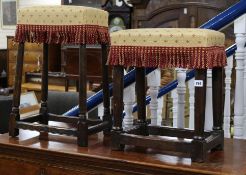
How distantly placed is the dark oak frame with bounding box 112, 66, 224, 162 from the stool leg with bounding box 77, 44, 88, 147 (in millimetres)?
165

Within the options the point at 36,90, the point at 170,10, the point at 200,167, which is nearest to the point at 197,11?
the point at 170,10

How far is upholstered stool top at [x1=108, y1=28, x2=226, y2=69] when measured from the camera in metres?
1.92

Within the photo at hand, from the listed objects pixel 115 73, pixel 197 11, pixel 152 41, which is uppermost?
pixel 197 11

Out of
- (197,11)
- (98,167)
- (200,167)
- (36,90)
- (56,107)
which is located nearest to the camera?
(200,167)

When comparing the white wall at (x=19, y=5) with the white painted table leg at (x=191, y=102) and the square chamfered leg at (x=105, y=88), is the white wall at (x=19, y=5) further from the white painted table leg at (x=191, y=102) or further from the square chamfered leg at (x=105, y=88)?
the square chamfered leg at (x=105, y=88)

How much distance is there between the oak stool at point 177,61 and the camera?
1.93m

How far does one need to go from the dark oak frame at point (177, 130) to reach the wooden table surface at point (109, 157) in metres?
0.06

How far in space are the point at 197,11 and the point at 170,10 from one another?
497mm

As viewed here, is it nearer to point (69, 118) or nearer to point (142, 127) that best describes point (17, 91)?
point (69, 118)

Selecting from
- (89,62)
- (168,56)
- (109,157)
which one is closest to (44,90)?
(109,157)

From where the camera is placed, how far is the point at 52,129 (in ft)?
7.68

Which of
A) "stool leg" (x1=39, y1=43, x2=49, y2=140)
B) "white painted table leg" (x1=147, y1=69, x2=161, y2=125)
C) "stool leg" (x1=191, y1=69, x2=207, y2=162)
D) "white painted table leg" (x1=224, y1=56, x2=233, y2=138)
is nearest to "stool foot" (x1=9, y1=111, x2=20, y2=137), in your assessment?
"stool leg" (x1=39, y1=43, x2=49, y2=140)

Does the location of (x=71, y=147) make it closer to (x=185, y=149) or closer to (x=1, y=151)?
(x=1, y=151)

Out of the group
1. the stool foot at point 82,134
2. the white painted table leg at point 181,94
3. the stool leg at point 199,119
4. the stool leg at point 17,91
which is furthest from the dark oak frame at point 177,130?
the stool leg at point 17,91
